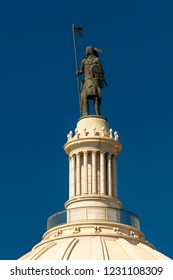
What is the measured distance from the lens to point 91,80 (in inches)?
3725

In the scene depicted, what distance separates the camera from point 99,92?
308 feet

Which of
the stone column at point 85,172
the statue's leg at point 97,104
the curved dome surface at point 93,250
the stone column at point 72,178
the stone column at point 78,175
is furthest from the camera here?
the statue's leg at point 97,104

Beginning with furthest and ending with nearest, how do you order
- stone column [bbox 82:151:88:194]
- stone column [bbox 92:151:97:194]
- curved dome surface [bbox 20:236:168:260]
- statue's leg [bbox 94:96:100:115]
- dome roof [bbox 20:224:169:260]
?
statue's leg [bbox 94:96:100:115] < stone column [bbox 82:151:88:194] < stone column [bbox 92:151:97:194] < dome roof [bbox 20:224:169:260] < curved dome surface [bbox 20:236:168:260]

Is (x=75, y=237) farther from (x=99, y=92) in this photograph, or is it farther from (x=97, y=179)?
(x=99, y=92)

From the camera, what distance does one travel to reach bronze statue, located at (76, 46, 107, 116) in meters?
93.8

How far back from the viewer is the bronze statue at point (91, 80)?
308 ft

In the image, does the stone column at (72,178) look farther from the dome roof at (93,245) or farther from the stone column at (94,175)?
the dome roof at (93,245)

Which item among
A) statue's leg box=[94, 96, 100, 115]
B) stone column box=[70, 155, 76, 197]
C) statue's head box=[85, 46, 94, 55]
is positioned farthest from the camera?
statue's head box=[85, 46, 94, 55]

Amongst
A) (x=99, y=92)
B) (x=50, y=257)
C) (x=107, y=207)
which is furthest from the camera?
(x=99, y=92)

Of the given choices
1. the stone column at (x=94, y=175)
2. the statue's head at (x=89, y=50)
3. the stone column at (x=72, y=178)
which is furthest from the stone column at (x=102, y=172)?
the statue's head at (x=89, y=50)

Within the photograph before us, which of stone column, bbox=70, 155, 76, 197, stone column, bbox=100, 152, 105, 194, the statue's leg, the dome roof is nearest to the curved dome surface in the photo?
the dome roof

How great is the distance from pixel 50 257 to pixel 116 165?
14.0 meters

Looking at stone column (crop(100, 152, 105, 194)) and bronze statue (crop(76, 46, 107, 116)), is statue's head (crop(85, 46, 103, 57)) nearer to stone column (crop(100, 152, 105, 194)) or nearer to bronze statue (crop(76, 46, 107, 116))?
bronze statue (crop(76, 46, 107, 116))

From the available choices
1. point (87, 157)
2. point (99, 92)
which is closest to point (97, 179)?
point (87, 157)
